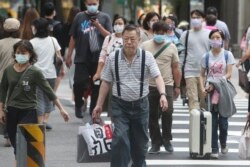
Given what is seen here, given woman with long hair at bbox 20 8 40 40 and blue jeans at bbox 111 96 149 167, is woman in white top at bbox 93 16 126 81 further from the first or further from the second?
blue jeans at bbox 111 96 149 167

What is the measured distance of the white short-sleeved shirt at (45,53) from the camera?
1458 cm

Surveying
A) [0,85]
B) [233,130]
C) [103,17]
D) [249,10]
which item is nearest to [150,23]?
[103,17]

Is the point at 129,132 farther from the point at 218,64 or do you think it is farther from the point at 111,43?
the point at 111,43

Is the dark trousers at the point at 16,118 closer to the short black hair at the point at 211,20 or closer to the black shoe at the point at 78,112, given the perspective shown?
the black shoe at the point at 78,112

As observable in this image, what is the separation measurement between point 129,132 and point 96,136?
0.85m

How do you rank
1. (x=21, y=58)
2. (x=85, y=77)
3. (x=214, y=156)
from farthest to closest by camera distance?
1. (x=85, y=77)
2. (x=214, y=156)
3. (x=21, y=58)

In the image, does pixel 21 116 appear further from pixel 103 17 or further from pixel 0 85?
pixel 103 17

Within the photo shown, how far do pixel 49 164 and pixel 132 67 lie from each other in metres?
2.58

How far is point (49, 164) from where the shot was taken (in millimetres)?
12172

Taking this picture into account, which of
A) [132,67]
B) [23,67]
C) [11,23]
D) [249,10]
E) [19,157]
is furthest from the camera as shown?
[249,10]

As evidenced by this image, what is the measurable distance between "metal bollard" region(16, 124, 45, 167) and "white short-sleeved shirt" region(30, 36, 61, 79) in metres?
5.50

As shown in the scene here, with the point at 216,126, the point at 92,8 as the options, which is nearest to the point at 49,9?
the point at 92,8

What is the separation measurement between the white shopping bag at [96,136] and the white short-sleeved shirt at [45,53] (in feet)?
12.2

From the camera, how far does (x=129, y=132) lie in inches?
403
